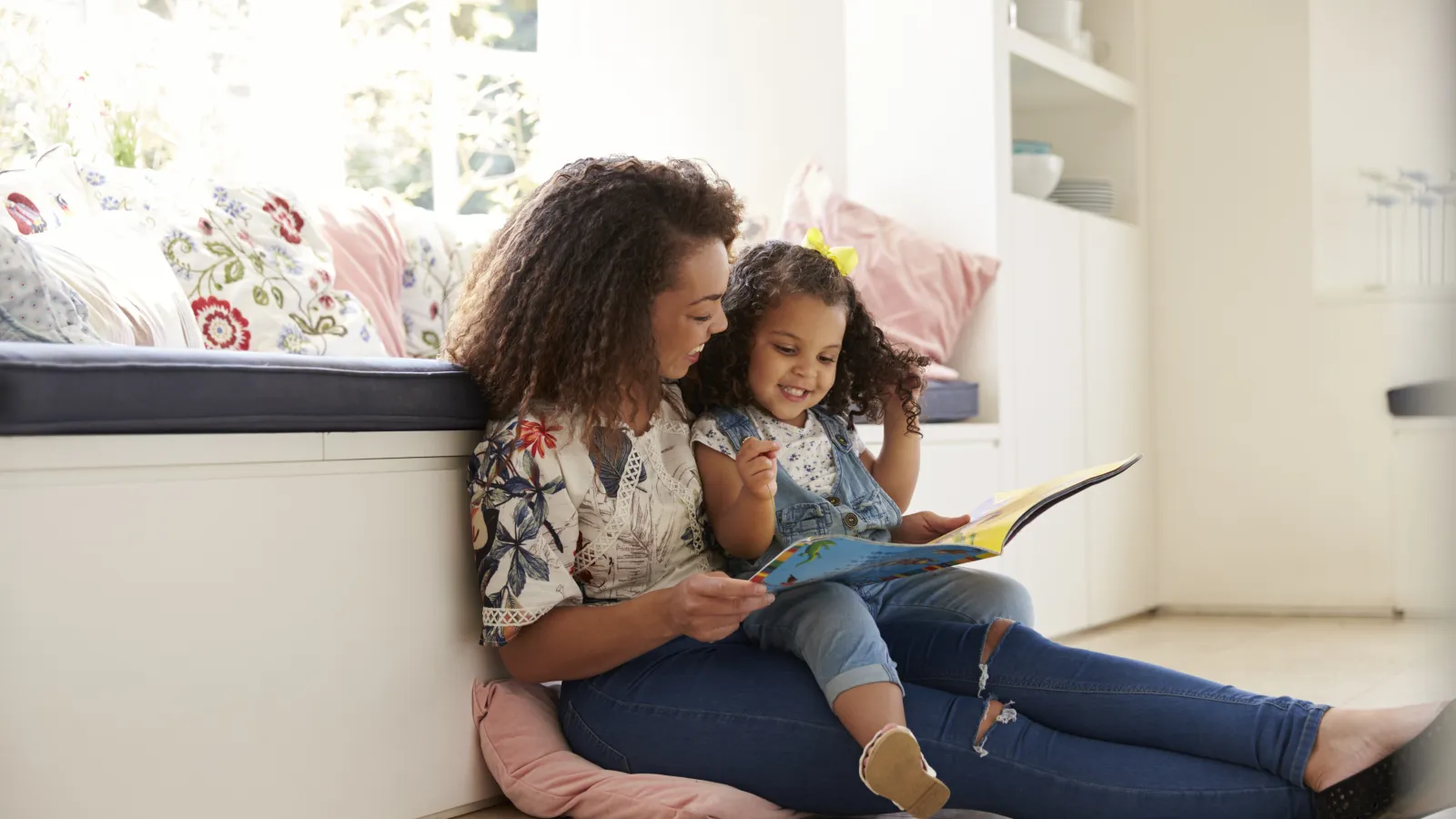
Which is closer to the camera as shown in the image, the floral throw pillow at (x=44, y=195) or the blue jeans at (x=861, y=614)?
the blue jeans at (x=861, y=614)

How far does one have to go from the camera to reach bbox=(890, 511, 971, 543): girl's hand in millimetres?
1674

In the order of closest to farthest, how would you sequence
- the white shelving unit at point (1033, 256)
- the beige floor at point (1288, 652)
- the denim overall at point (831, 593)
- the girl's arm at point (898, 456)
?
the denim overall at point (831, 593) → the girl's arm at point (898, 456) → the beige floor at point (1288, 652) → the white shelving unit at point (1033, 256)

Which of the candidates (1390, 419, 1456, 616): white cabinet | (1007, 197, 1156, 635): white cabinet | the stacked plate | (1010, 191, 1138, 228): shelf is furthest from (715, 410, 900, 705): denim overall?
the stacked plate

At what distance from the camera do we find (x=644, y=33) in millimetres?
3473

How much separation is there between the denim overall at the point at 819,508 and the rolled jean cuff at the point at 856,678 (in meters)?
0.23

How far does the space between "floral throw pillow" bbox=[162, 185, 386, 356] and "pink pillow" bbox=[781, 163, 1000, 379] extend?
A: 109cm

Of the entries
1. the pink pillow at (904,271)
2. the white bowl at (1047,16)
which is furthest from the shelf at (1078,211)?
the white bowl at (1047,16)

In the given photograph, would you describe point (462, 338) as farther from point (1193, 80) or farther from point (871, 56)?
point (1193, 80)

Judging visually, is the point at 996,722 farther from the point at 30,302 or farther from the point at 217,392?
the point at 30,302

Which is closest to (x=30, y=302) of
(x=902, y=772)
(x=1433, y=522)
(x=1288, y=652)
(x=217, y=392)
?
(x=217, y=392)

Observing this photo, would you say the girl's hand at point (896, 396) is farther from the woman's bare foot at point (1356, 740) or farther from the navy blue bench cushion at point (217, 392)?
the woman's bare foot at point (1356, 740)

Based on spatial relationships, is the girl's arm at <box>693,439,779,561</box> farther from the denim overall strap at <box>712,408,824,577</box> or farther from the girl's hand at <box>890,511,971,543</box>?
the girl's hand at <box>890,511,971,543</box>

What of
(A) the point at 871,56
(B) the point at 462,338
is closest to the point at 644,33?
(A) the point at 871,56

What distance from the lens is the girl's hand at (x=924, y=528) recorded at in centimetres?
167
